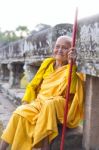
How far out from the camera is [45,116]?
372 centimetres

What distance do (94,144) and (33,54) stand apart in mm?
2827

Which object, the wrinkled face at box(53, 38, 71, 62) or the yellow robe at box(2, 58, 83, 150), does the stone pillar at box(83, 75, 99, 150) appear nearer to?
the yellow robe at box(2, 58, 83, 150)

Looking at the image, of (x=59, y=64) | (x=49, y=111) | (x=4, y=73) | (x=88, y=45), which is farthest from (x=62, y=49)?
(x=4, y=73)

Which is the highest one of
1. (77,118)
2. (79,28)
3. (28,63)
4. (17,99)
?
(79,28)

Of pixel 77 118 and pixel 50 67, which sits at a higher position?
pixel 50 67

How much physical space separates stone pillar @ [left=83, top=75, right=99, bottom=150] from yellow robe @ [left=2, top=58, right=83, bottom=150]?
0.13 meters

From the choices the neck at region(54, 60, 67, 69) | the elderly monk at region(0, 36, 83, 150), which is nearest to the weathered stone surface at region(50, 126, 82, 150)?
the elderly monk at region(0, 36, 83, 150)

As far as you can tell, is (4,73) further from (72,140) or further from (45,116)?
(45,116)

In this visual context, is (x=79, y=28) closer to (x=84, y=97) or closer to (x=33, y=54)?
(x=84, y=97)

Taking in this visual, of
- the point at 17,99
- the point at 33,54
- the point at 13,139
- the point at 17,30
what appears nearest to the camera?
the point at 13,139

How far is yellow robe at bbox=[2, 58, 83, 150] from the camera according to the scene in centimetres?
370

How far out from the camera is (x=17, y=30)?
3906cm

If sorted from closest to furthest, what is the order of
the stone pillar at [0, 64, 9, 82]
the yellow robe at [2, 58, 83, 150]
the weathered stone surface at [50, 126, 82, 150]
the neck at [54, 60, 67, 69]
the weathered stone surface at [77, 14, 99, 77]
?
the weathered stone surface at [77, 14, 99, 77] → the yellow robe at [2, 58, 83, 150] → the weathered stone surface at [50, 126, 82, 150] → the neck at [54, 60, 67, 69] → the stone pillar at [0, 64, 9, 82]

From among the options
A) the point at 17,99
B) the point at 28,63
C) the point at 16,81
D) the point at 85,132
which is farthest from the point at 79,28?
the point at 16,81
